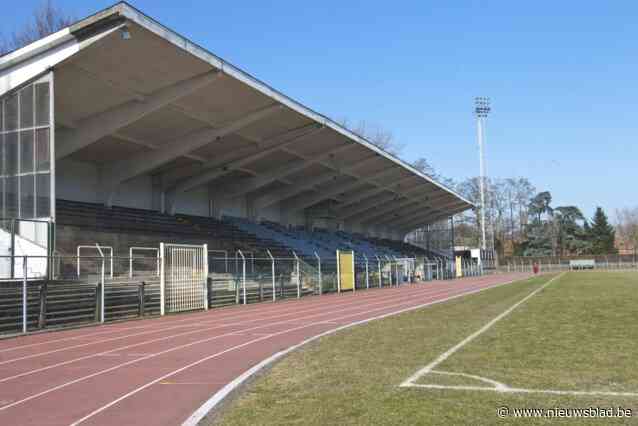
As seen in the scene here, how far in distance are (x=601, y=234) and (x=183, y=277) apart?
96.0 m

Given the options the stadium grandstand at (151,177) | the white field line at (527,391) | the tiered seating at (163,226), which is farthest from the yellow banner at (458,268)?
the white field line at (527,391)

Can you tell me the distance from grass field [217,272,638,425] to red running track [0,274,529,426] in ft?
2.60

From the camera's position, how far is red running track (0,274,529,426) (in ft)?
22.4

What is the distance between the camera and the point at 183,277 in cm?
2188

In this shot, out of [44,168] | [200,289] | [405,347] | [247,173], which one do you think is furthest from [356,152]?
[405,347]

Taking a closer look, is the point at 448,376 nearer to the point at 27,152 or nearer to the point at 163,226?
the point at 27,152

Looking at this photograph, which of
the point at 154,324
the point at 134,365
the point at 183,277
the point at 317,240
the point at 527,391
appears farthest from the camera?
the point at 317,240

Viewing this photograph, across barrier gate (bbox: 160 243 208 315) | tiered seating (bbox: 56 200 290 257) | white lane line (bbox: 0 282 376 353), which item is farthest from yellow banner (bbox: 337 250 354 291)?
barrier gate (bbox: 160 243 208 315)

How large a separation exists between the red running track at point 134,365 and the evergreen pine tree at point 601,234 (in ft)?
308

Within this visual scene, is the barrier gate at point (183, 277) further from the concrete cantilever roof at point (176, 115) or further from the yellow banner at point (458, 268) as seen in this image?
the yellow banner at point (458, 268)

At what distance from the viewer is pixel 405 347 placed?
10531 mm

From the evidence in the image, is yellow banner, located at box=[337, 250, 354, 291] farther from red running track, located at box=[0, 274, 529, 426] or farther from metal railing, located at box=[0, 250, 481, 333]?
red running track, located at box=[0, 274, 529, 426]

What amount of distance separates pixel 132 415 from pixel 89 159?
26197mm

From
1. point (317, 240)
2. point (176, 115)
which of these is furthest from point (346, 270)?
point (176, 115)
